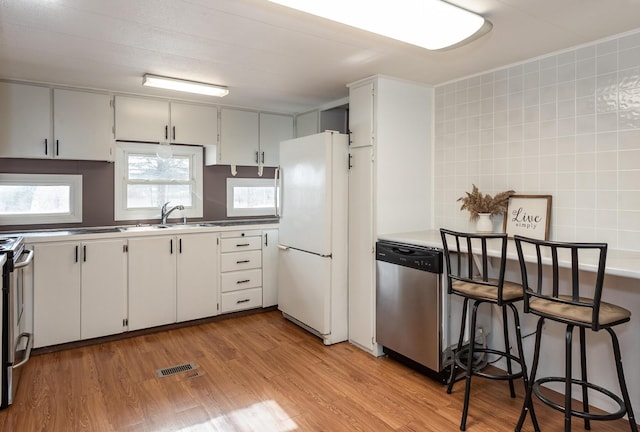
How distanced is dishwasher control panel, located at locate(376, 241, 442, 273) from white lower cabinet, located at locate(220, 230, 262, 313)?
158cm

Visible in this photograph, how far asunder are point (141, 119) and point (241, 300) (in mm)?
2019

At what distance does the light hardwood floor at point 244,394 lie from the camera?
223 centimetres

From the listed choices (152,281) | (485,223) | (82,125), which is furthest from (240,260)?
(485,223)

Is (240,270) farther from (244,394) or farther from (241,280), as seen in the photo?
(244,394)

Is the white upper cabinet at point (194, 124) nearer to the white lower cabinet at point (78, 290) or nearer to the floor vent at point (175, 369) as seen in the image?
the white lower cabinet at point (78, 290)

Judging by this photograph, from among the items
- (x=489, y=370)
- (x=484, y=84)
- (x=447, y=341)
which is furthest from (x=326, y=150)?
(x=489, y=370)

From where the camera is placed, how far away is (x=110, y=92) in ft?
12.0

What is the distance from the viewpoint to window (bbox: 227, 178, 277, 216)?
4.68 metres

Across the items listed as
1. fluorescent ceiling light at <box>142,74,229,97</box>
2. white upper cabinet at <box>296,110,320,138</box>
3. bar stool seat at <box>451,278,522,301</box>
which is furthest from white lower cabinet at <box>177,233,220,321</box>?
bar stool seat at <box>451,278,522,301</box>

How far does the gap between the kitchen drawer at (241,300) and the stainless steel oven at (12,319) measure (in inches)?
63.9

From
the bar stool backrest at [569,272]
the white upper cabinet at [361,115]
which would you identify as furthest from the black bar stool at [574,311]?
the white upper cabinet at [361,115]

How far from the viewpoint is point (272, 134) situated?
15.1ft

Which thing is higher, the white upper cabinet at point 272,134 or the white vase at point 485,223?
the white upper cabinet at point 272,134

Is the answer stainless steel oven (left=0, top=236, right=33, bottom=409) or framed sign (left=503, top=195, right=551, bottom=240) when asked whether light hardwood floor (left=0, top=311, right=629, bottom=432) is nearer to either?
stainless steel oven (left=0, top=236, right=33, bottom=409)
